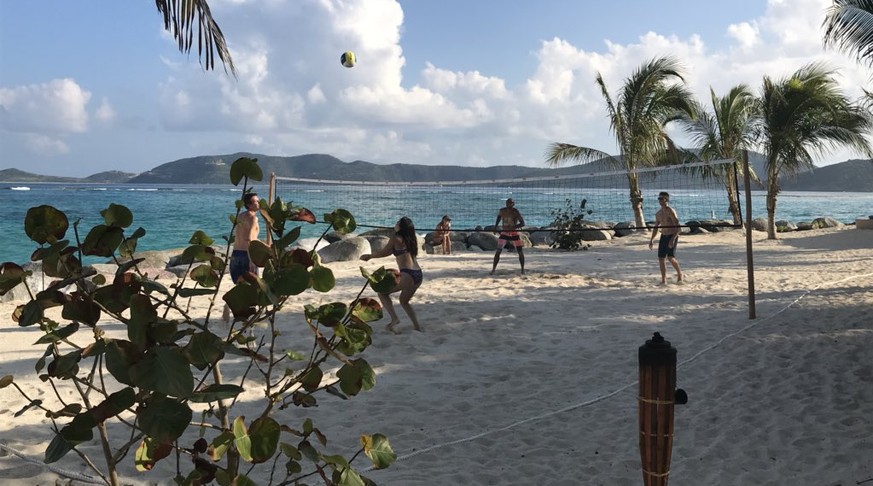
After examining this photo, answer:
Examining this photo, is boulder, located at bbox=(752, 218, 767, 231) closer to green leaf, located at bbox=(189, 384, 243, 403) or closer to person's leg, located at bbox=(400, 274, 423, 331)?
person's leg, located at bbox=(400, 274, 423, 331)

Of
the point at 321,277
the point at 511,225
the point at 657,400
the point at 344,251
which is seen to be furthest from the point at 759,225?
the point at 321,277

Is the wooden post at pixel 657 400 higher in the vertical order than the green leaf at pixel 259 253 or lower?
lower

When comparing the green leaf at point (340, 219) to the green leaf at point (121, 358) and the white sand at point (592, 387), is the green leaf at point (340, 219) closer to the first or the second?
the green leaf at point (121, 358)

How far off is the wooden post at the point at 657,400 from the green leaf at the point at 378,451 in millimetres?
914

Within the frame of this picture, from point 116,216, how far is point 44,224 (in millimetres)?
143

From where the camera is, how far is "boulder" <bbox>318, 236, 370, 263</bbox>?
13.7 meters

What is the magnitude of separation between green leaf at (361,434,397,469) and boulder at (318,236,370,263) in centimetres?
1205

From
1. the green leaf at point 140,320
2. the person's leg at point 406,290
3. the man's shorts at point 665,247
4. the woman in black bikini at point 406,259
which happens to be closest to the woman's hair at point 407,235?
the woman in black bikini at point 406,259

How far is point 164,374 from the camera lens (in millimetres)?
1164

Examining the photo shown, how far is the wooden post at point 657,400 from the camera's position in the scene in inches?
80.5

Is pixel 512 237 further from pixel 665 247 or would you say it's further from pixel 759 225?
pixel 759 225

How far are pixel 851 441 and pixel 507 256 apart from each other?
1000 centimetres

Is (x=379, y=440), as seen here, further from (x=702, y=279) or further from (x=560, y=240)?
(x=560, y=240)

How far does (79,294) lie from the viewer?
4.61ft
